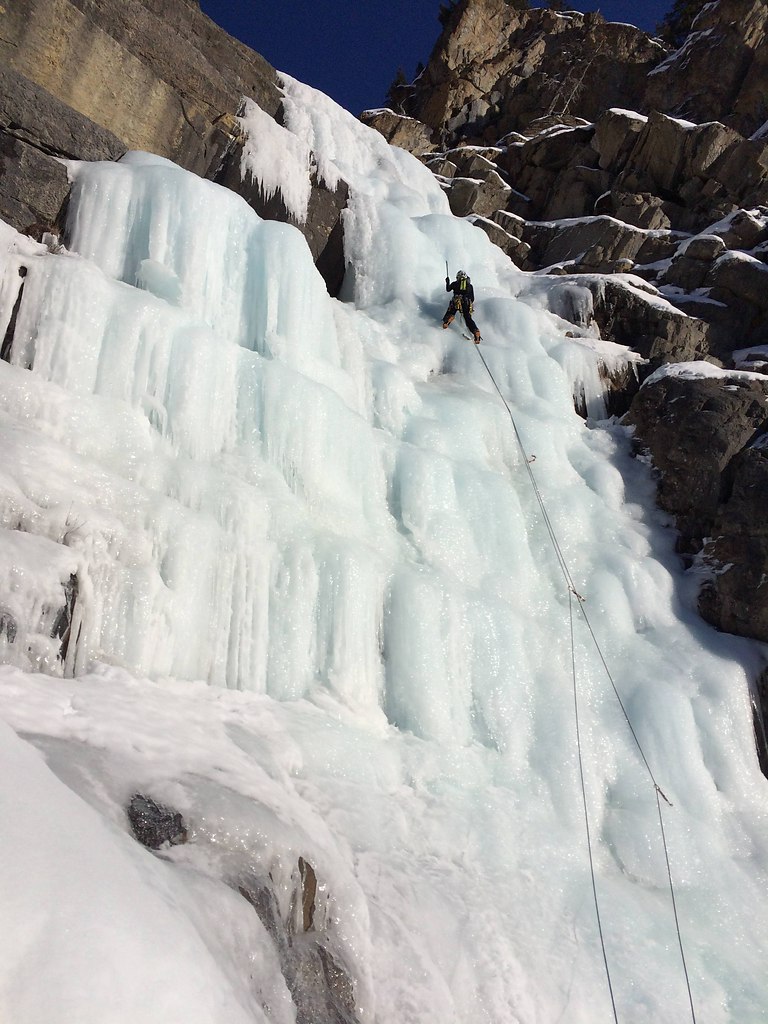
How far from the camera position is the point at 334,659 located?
15.1 feet

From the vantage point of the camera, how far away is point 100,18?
25.5ft

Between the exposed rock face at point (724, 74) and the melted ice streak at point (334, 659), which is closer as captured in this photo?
the melted ice streak at point (334, 659)

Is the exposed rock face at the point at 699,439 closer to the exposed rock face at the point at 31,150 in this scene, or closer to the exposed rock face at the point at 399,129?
the exposed rock face at the point at 31,150

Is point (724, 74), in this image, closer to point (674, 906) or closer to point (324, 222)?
point (324, 222)

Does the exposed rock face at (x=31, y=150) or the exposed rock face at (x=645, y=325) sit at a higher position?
the exposed rock face at (x=645, y=325)

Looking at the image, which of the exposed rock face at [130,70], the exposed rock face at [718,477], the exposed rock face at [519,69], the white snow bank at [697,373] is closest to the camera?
the exposed rock face at [718,477]

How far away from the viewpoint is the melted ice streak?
98.1 inches

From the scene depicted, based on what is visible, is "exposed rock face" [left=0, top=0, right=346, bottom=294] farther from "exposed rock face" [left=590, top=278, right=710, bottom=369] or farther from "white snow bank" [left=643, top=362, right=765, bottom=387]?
"white snow bank" [left=643, top=362, right=765, bottom=387]

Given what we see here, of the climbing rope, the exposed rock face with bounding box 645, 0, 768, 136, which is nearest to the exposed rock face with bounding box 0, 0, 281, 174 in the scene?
the climbing rope

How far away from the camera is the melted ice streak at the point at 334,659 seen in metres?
2.49

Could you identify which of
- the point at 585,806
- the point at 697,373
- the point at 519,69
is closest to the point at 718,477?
the point at 697,373

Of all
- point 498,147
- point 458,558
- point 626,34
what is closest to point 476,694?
point 458,558

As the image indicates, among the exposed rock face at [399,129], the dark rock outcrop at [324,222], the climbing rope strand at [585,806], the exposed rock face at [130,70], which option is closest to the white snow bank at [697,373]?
the climbing rope strand at [585,806]

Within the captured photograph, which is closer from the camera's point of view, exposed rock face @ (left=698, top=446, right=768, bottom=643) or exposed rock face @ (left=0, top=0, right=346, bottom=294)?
exposed rock face @ (left=0, top=0, right=346, bottom=294)
